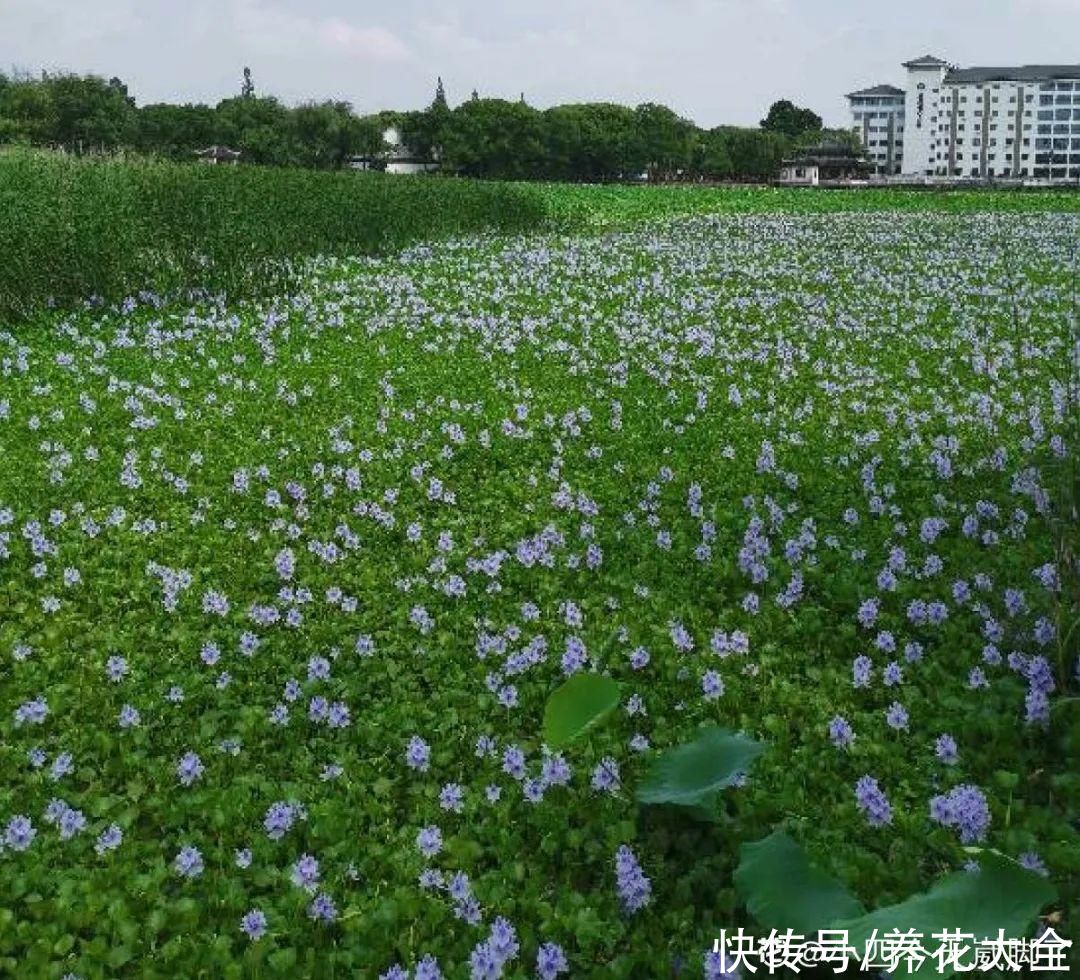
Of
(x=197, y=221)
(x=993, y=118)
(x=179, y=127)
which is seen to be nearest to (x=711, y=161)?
(x=179, y=127)

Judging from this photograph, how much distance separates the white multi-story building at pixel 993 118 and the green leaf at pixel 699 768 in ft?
472

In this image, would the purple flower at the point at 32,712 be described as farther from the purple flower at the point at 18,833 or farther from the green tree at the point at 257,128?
the green tree at the point at 257,128

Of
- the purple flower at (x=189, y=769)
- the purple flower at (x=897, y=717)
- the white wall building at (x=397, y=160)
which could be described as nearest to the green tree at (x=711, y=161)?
the white wall building at (x=397, y=160)

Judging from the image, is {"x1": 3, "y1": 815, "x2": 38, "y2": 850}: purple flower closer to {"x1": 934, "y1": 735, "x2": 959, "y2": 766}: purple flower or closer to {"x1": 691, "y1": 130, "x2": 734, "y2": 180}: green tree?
{"x1": 934, "y1": 735, "x2": 959, "y2": 766}: purple flower

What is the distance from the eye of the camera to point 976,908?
8.14 feet

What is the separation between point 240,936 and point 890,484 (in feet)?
14.9

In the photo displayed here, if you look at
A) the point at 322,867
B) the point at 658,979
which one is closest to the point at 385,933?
the point at 322,867

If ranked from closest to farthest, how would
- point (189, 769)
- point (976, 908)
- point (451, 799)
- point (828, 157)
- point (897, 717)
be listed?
point (976, 908) → point (451, 799) → point (189, 769) → point (897, 717) → point (828, 157)

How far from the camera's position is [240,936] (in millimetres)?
3166

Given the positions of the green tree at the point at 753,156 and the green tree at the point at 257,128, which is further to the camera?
the green tree at the point at 753,156

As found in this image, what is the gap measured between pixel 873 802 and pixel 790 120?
14560 centimetres

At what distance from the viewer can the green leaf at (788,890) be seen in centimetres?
271

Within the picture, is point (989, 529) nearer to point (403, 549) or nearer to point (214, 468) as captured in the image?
point (403, 549)

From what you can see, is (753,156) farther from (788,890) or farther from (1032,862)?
(788,890)
